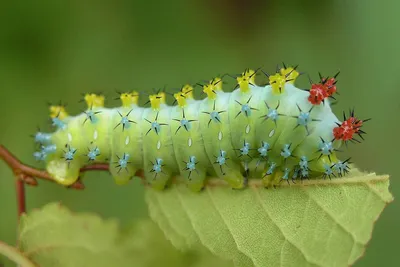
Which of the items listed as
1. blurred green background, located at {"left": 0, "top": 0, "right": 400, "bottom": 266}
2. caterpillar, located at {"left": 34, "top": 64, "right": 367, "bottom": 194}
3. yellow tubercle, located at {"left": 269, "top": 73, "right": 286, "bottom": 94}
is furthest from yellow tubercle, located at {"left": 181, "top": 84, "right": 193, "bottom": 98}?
blurred green background, located at {"left": 0, "top": 0, "right": 400, "bottom": 266}

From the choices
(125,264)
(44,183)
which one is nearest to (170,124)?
(125,264)

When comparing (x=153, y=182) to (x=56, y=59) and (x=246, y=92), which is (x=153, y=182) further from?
(x=56, y=59)

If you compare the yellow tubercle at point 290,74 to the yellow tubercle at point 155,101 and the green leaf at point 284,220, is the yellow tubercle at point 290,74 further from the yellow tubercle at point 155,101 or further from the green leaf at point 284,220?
the yellow tubercle at point 155,101

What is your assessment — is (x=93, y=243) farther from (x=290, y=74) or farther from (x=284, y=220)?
(x=290, y=74)

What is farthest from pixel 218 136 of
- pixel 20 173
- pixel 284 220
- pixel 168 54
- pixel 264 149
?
pixel 168 54

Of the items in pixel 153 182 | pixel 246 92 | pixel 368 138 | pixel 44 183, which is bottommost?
pixel 44 183

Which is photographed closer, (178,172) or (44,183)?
(178,172)

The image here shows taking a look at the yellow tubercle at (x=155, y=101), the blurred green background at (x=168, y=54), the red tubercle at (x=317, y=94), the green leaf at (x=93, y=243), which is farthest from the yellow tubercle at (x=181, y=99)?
the blurred green background at (x=168, y=54)
